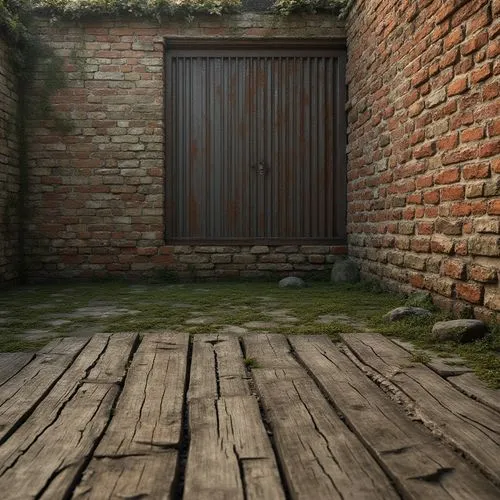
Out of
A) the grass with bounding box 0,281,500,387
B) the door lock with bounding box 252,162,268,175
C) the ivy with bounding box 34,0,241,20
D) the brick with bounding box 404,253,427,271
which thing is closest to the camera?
the grass with bounding box 0,281,500,387

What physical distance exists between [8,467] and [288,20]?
19.8 feet

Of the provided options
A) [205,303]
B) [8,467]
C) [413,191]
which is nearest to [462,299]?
[413,191]

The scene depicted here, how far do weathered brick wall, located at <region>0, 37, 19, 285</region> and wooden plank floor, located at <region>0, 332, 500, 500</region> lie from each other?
353 cm

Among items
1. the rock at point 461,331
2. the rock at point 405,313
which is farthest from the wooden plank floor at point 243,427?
the rock at point 405,313

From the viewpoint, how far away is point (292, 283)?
5.84 meters

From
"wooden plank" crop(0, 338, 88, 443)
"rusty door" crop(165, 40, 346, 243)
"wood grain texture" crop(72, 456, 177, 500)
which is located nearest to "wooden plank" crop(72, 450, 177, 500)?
"wood grain texture" crop(72, 456, 177, 500)

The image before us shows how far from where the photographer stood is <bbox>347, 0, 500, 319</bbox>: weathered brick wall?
3.31 meters

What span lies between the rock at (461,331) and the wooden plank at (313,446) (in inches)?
44.4

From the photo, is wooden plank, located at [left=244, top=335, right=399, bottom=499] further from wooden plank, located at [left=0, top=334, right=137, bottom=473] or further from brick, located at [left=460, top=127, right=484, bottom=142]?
brick, located at [left=460, top=127, right=484, bottom=142]

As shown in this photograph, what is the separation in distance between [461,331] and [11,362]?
243cm

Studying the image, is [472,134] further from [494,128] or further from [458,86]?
[458,86]

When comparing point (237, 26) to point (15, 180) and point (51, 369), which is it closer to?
point (15, 180)

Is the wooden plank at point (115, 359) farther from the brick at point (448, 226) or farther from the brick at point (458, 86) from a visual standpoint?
the brick at point (458, 86)

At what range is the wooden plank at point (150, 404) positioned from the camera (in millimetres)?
1658
